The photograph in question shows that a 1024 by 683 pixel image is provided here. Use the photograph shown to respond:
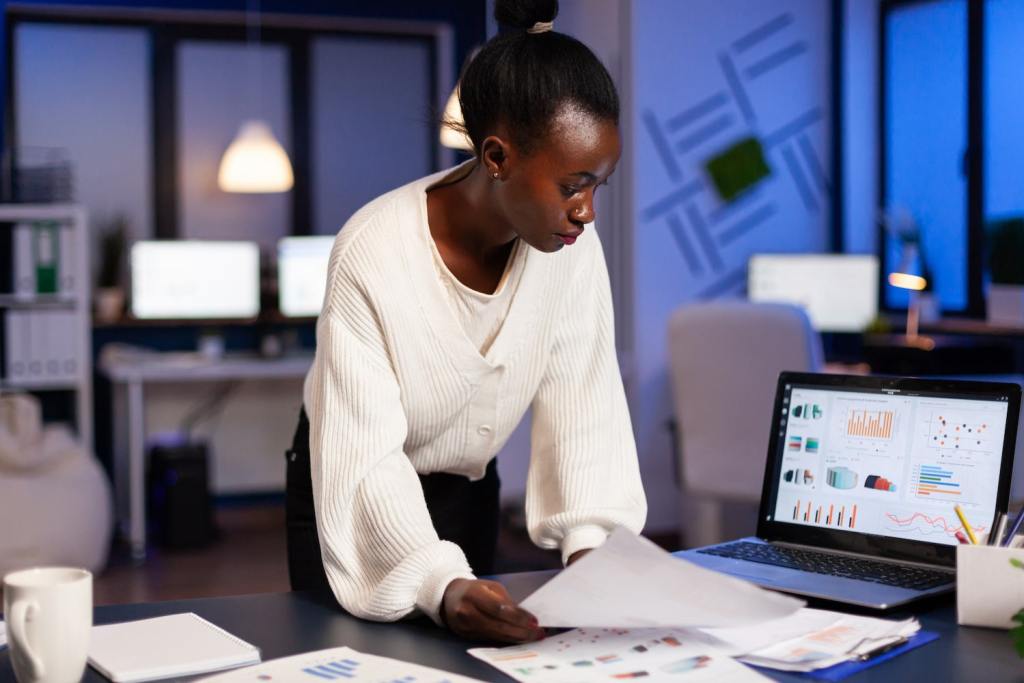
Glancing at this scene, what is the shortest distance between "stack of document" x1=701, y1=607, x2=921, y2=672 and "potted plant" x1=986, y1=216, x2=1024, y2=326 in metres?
3.23

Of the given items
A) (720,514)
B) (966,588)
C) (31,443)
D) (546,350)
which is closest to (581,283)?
(546,350)

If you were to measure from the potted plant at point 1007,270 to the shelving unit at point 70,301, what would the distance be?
136 inches

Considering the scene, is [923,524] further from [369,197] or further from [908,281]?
[369,197]

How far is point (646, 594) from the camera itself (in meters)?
1.14

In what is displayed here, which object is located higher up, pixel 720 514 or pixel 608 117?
pixel 608 117

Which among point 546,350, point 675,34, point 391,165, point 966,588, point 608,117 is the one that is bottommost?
point 966,588

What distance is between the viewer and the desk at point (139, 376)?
16.8 ft

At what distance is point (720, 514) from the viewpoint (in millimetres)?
4637

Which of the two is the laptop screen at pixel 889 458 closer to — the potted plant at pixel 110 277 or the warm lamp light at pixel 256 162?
the warm lamp light at pixel 256 162

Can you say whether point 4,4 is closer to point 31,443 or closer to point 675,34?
point 31,443

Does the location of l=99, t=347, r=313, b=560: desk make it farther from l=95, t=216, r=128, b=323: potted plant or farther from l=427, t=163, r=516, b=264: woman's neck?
l=427, t=163, r=516, b=264: woman's neck

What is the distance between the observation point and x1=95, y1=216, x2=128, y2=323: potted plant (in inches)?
221

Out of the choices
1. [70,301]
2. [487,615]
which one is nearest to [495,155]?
[487,615]

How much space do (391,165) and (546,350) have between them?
4.77 meters
